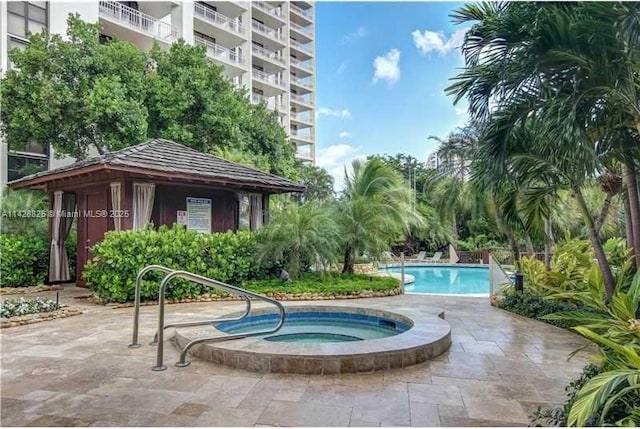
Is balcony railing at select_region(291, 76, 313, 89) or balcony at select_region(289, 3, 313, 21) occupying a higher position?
balcony at select_region(289, 3, 313, 21)

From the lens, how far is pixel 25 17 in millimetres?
17766

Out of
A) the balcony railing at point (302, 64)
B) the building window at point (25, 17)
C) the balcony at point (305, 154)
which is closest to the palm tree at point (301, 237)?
the building window at point (25, 17)

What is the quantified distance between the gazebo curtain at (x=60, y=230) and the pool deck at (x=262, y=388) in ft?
19.8

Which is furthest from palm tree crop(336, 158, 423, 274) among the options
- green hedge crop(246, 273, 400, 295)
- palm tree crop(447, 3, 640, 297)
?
palm tree crop(447, 3, 640, 297)

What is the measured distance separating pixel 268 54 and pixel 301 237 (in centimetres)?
3007

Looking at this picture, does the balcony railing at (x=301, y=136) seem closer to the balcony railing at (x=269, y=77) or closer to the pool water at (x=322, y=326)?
the balcony railing at (x=269, y=77)

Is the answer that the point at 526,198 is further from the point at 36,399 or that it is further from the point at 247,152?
the point at 247,152

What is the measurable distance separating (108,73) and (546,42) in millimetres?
15844

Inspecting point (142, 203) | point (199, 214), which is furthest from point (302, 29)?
point (142, 203)

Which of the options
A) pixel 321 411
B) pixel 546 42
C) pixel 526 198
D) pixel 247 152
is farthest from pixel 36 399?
pixel 247 152

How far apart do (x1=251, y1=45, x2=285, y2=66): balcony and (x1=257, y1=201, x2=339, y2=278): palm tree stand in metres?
27.5

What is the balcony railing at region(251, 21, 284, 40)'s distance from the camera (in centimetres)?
3516

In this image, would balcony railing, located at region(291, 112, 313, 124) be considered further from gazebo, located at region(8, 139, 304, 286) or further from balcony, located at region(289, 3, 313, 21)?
gazebo, located at region(8, 139, 304, 286)

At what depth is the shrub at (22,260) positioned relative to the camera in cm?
1096
